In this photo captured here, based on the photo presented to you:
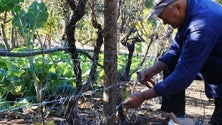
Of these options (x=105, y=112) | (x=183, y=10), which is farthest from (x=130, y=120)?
(x=183, y=10)

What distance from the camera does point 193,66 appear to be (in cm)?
265

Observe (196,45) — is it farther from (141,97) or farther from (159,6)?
(141,97)

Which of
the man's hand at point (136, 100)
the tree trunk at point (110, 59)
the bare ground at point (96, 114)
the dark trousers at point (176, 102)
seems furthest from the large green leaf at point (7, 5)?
the man's hand at point (136, 100)

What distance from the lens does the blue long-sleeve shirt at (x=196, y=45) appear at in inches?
103

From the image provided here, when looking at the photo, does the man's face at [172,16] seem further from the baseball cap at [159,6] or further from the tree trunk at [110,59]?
the tree trunk at [110,59]

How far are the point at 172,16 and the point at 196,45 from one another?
0.26m

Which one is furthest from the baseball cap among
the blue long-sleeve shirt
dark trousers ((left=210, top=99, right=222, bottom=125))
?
dark trousers ((left=210, top=99, right=222, bottom=125))

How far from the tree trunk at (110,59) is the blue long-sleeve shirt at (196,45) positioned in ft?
2.20

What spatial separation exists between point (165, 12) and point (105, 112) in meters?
1.14

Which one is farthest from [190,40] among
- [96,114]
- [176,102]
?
[96,114]

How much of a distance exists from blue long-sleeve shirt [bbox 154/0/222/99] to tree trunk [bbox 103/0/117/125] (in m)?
0.67

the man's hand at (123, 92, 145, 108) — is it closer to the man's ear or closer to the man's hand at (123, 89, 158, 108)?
the man's hand at (123, 89, 158, 108)

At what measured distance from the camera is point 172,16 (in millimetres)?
2734

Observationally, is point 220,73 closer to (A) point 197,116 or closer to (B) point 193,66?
(B) point 193,66
